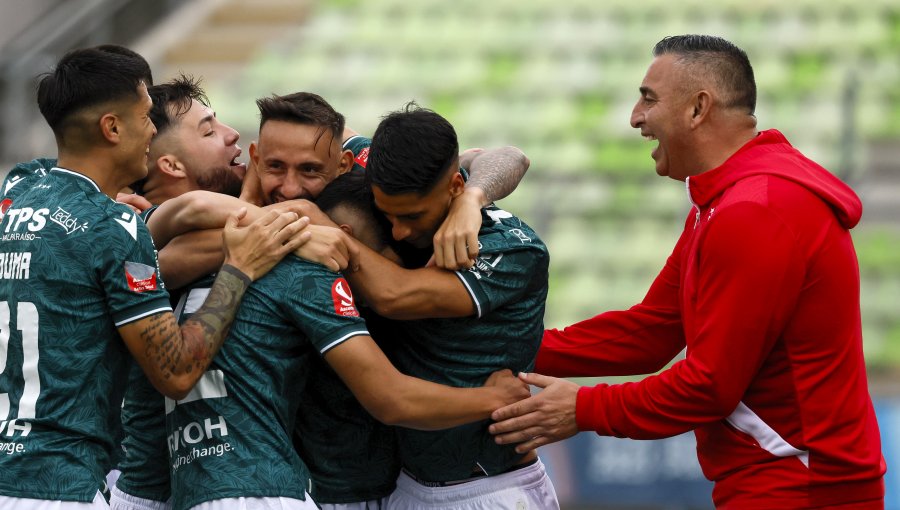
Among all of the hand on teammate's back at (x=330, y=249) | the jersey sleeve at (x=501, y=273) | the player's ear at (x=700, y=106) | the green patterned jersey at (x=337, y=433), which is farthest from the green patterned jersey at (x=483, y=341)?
the player's ear at (x=700, y=106)

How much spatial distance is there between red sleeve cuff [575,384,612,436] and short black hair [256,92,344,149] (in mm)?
1174

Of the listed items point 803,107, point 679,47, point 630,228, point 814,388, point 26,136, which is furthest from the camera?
point 26,136

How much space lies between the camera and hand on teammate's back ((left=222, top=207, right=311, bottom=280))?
3.58 m

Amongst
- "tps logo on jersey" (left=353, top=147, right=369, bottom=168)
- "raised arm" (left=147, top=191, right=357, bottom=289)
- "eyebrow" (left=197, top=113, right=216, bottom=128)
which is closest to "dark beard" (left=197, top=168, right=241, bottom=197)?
"eyebrow" (left=197, top=113, right=216, bottom=128)

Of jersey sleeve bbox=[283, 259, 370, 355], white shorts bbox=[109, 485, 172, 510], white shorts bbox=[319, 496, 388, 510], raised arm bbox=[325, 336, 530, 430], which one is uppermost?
jersey sleeve bbox=[283, 259, 370, 355]

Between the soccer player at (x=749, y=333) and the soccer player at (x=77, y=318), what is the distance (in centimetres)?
115

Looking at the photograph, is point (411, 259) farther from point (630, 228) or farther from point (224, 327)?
point (630, 228)

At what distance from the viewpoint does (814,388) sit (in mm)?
3738

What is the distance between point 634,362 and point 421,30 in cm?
928

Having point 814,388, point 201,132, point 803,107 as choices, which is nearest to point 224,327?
point 201,132

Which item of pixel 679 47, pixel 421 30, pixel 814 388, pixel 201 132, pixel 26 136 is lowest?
pixel 26 136

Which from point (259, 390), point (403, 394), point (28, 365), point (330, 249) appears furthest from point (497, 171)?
point (28, 365)

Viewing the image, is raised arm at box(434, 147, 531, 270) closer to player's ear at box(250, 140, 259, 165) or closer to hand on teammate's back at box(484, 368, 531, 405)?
hand on teammate's back at box(484, 368, 531, 405)

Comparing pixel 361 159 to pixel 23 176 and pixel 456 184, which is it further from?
pixel 23 176
